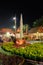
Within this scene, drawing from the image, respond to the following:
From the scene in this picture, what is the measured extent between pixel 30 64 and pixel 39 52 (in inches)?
117

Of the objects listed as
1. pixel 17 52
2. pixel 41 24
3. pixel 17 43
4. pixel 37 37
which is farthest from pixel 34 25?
pixel 17 52

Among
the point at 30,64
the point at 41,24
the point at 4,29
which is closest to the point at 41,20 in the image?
the point at 41,24

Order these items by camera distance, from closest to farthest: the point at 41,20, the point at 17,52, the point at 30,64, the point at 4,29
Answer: the point at 30,64 → the point at 17,52 → the point at 41,20 → the point at 4,29

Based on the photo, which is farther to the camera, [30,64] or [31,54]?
[31,54]

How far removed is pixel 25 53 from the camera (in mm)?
15898

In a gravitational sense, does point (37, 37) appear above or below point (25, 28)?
below

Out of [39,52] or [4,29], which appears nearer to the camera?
[39,52]

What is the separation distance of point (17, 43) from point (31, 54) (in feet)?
A: 24.0

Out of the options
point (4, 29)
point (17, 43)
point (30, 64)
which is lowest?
point (30, 64)

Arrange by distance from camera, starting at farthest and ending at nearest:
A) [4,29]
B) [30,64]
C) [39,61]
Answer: [4,29] → [39,61] → [30,64]

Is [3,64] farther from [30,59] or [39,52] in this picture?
[39,52]

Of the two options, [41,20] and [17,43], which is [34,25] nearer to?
[41,20]

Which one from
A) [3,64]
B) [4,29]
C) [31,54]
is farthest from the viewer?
[4,29]

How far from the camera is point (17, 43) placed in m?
22.6
